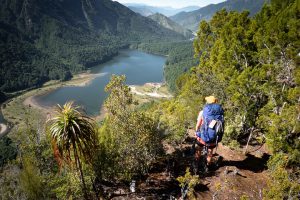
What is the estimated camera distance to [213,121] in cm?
1455

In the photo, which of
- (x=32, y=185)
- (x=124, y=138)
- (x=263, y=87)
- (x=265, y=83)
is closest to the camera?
(x=124, y=138)

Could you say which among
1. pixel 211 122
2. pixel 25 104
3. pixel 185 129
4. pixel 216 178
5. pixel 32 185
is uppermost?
pixel 211 122

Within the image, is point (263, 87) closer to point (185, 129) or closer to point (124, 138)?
point (185, 129)

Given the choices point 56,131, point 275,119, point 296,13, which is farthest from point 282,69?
point 56,131

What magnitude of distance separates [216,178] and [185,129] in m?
6.03

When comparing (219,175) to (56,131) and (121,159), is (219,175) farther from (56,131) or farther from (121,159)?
(56,131)

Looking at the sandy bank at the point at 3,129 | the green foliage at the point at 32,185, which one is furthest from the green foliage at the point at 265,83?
the sandy bank at the point at 3,129

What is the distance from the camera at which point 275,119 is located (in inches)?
742

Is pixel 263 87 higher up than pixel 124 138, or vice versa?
pixel 263 87

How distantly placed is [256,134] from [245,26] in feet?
36.5

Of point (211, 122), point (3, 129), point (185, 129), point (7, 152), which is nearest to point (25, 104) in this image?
point (3, 129)

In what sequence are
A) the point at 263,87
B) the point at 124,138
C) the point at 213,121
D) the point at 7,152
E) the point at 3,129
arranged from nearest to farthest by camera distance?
the point at 213,121 → the point at 124,138 → the point at 263,87 → the point at 7,152 → the point at 3,129

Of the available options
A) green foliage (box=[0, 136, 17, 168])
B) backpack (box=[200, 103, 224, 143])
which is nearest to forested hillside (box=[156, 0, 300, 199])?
backpack (box=[200, 103, 224, 143])

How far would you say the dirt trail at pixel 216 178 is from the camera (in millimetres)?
17297
